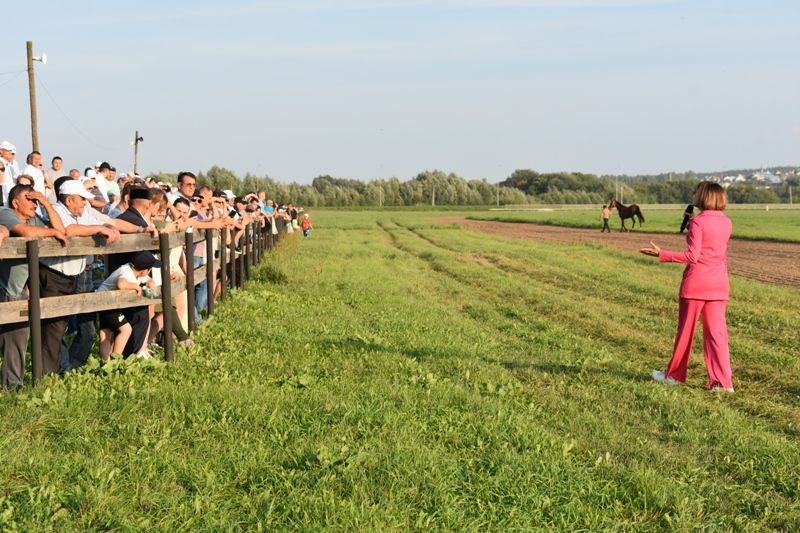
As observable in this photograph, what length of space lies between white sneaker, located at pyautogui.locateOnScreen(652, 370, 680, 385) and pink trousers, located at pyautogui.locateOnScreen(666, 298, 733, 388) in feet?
0.17

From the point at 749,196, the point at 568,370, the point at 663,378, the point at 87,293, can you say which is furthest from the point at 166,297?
the point at 749,196

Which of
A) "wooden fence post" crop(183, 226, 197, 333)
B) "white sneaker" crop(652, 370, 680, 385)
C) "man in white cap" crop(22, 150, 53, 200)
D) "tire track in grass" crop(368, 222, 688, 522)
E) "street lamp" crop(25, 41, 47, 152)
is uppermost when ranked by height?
"street lamp" crop(25, 41, 47, 152)

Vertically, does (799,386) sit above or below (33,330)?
below

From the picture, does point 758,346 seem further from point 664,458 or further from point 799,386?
point 664,458

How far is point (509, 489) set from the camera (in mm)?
4688

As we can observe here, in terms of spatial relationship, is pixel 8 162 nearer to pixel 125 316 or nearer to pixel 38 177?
pixel 38 177

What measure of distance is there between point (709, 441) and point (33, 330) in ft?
17.7

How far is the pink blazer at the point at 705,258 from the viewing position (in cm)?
797

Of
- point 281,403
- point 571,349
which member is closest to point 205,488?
point 281,403

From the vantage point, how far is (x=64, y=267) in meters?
7.04

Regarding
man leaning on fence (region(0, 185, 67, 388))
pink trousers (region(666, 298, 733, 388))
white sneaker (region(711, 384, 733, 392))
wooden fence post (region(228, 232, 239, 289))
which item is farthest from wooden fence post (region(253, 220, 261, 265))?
white sneaker (region(711, 384, 733, 392))

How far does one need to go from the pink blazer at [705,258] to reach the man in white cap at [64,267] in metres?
5.51

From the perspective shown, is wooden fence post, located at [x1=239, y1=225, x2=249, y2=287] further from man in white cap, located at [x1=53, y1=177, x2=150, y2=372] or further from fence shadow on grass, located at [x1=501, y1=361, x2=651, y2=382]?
fence shadow on grass, located at [x1=501, y1=361, x2=651, y2=382]

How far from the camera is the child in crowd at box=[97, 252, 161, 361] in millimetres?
7605
